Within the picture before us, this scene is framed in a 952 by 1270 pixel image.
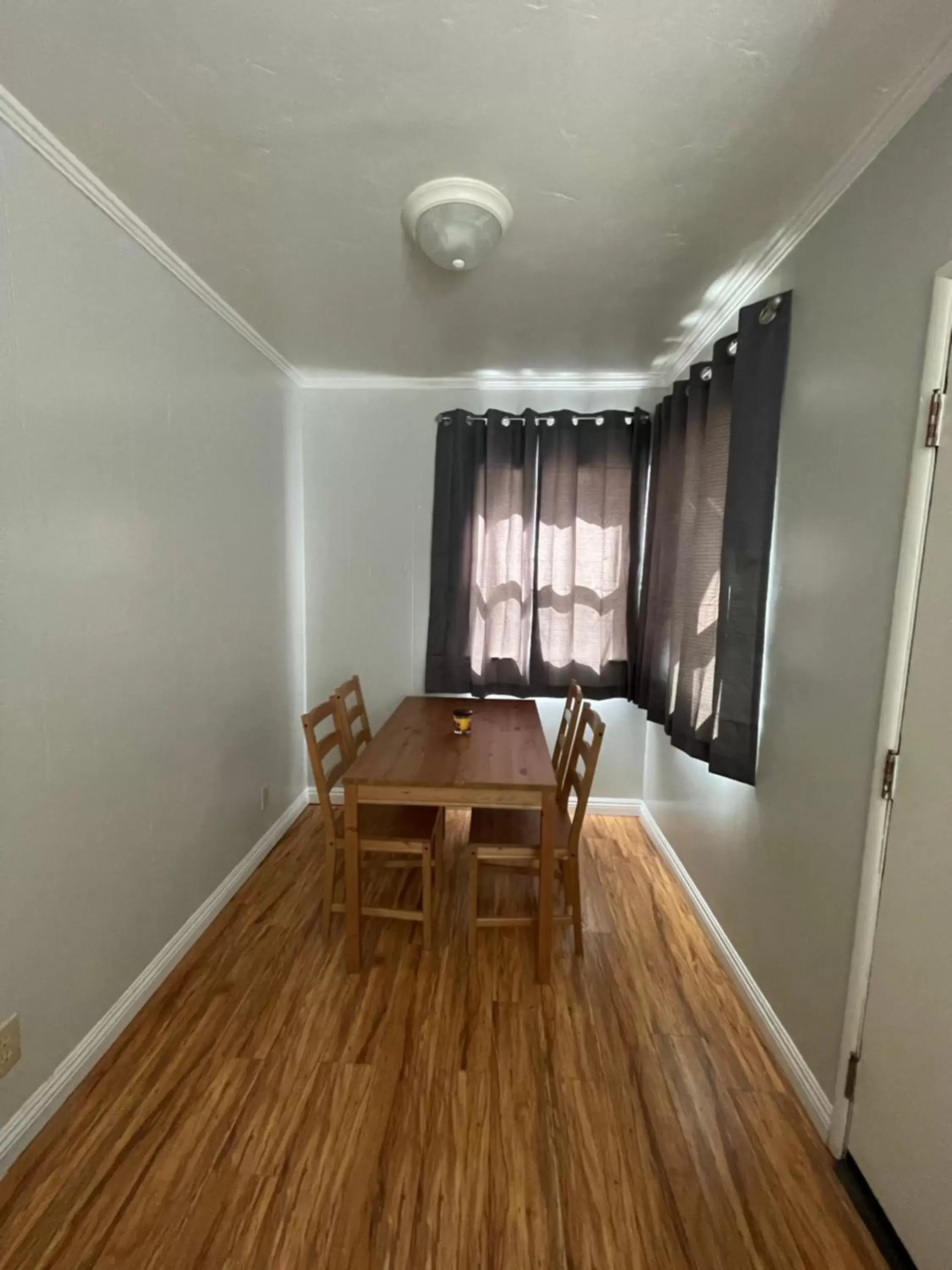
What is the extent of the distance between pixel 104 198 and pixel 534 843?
2396mm

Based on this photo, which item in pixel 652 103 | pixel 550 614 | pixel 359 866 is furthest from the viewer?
pixel 550 614

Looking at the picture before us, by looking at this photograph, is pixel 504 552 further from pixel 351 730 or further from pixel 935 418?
pixel 935 418

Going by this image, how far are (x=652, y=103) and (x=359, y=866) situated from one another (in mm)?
2314

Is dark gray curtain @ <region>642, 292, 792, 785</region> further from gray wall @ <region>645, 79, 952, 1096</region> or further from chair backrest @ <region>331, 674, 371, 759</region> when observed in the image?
chair backrest @ <region>331, 674, 371, 759</region>

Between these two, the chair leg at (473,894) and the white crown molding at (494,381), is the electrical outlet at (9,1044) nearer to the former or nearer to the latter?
the chair leg at (473,894)

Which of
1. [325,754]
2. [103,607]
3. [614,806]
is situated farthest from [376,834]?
[614,806]

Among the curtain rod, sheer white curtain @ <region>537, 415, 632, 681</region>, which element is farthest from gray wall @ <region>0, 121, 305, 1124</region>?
sheer white curtain @ <region>537, 415, 632, 681</region>

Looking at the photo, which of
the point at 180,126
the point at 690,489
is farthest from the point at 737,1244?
the point at 180,126

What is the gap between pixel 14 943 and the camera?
4.35 ft

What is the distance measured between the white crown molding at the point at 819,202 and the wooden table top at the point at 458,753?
72.7 inches

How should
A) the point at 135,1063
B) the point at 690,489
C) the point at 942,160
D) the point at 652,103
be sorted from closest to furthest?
the point at 942,160, the point at 652,103, the point at 135,1063, the point at 690,489

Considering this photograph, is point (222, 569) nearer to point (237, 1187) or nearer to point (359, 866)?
point (359, 866)

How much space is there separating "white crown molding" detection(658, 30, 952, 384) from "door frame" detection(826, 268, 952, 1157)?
16.3 inches

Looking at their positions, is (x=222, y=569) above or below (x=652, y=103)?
below
